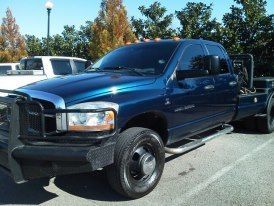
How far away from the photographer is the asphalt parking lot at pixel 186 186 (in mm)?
4562

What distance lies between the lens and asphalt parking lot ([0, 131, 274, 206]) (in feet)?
15.0

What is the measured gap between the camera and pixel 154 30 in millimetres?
20734

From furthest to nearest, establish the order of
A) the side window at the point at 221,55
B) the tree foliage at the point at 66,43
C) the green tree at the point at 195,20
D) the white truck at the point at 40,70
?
the tree foliage at the point at 66,43 → the green tree at the point at 195,20 → the white truck at the point at 40,70 → the side window at the point at 221,55

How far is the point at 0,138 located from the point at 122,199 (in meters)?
1.51

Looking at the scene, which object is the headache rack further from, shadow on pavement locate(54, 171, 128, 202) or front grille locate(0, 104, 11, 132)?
shadow on pavement locate(54, 171, 128, 202)

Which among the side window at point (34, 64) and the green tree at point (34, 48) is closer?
the side window at point (34, 64)

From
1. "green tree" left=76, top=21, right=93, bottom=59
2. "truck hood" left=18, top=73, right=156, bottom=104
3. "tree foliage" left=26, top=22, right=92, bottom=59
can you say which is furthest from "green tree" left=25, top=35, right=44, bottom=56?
"truck hood" left=18, top=73, right=156, bottom=104

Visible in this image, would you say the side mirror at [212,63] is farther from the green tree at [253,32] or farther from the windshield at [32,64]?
the green tree at [253,32]

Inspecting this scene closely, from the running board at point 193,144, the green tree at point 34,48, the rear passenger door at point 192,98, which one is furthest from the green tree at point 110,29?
the rear passenger door at point 192,98

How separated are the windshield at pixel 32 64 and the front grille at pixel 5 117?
803 cm

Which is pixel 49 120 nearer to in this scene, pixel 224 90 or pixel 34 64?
pixel 224 90

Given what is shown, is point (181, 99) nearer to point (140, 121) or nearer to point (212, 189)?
point (140, 121)

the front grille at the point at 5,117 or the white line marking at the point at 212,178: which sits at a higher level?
the front grille at the point at 5,117

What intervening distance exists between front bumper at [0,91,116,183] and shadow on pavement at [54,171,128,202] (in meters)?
0.72
